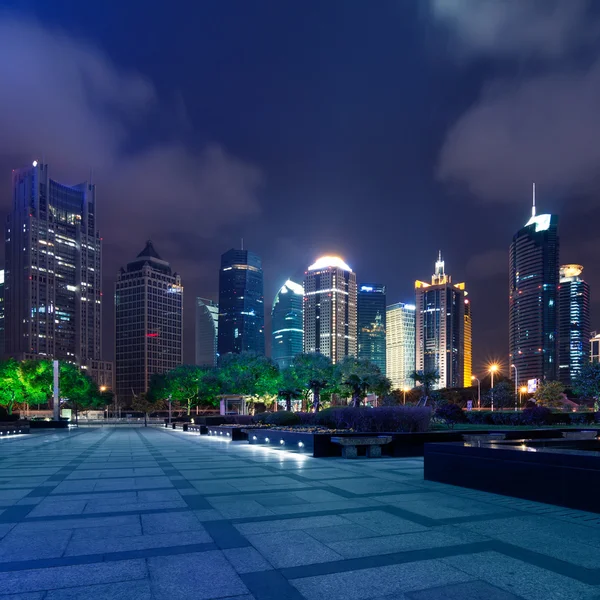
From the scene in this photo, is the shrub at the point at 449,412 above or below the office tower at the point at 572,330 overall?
below

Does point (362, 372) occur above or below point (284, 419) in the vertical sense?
above

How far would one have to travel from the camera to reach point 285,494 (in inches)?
386

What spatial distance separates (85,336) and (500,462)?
163334 mm

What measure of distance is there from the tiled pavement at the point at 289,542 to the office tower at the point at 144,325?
173579 millimetres

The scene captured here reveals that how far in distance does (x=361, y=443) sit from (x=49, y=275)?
154 meters

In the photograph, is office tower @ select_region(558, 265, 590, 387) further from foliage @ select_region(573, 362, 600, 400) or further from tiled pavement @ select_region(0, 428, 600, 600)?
tiled pavement @ select_region(0, 428, 600, 600)

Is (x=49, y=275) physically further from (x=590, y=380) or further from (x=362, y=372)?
(x=590, y=380)

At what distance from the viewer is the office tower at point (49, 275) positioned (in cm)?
A: 14838

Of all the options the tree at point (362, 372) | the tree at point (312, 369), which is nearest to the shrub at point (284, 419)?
the tree at point (362, 372)

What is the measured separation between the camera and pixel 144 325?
592 feet

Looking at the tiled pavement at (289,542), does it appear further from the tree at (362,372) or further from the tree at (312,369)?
the tree at (312,369)

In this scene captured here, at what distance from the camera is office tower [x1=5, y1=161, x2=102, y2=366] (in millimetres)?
148375

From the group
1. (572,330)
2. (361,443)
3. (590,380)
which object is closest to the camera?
(361,443)

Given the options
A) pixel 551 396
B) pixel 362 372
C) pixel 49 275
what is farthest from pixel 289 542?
pixel 49 275
